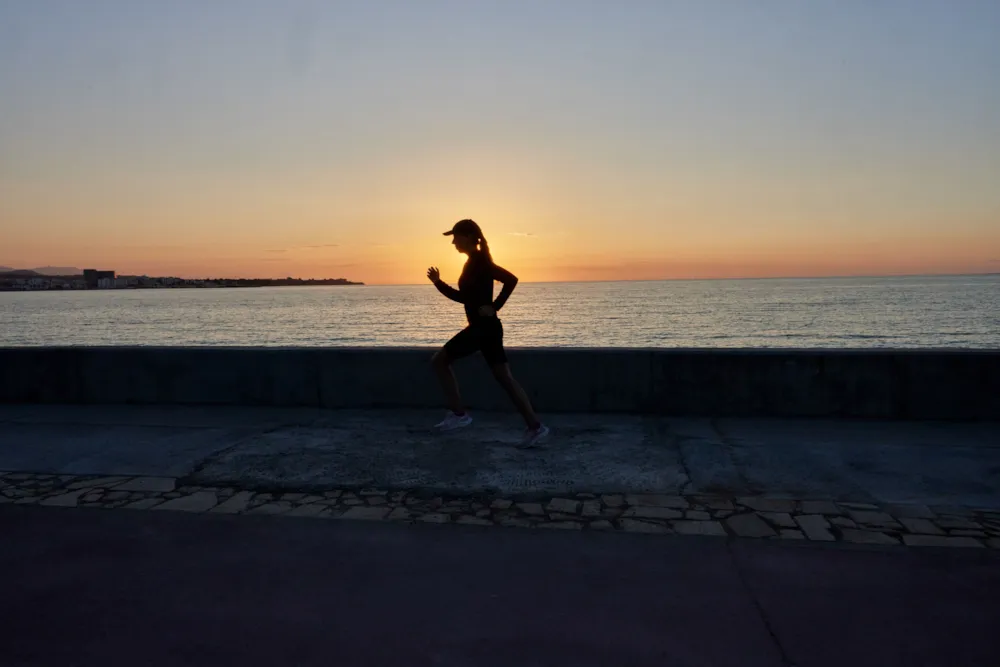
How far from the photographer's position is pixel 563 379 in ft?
23.3

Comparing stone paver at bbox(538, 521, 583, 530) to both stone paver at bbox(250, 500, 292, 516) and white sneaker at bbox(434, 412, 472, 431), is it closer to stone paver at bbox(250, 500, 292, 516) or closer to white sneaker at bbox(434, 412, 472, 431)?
stone paver at bbox(250, 500, 292, 516)

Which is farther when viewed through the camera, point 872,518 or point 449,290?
point 449,290

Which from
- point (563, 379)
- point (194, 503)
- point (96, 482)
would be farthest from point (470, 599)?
point (563, 379)

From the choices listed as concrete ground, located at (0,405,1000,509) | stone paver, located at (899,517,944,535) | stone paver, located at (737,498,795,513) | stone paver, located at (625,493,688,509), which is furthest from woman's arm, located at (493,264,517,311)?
stone paver, located at (899,517,944,535)

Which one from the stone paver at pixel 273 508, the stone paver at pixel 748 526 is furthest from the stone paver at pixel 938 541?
the stone paver at pixel 273 508

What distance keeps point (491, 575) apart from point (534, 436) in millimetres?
2519

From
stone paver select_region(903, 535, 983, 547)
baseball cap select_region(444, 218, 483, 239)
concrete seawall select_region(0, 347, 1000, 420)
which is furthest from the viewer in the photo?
concrete seawall select_region(0, 347, 1000, 420)

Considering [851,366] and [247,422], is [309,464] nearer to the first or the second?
[247,422]

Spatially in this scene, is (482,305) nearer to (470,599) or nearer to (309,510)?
(309,510)

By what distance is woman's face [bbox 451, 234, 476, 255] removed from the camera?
227 inches

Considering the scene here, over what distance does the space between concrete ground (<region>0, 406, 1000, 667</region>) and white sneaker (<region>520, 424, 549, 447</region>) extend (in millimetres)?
211

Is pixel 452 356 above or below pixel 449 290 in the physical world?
below

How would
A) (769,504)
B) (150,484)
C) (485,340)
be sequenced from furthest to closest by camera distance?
(485,340)
(150,484)
(769,504)

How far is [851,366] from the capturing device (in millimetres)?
6605
